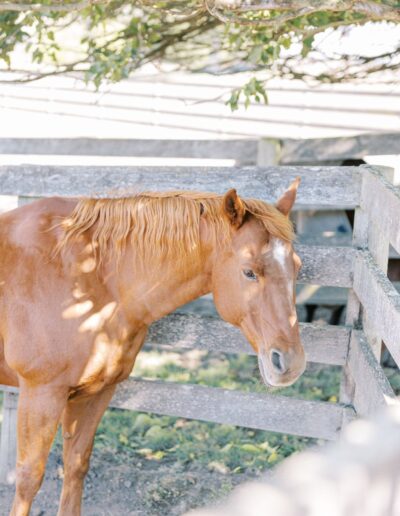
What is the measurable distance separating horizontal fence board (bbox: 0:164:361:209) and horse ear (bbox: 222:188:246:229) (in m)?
0.55

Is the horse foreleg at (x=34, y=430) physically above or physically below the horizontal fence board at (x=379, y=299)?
below

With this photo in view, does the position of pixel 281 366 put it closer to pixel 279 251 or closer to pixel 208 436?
pixel 279 251

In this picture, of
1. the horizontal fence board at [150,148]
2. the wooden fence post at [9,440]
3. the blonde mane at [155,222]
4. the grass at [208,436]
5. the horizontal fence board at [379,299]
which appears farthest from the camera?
the horizontal fence board at [150,148]

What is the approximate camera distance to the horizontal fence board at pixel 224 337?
3312 millimetres

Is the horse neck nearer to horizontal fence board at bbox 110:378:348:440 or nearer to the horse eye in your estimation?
the horse eye

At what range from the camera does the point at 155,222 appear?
2.93m

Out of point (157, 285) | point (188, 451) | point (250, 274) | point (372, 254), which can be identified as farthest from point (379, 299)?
point (188, 451)

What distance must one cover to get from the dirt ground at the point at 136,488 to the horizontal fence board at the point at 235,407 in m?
0.42

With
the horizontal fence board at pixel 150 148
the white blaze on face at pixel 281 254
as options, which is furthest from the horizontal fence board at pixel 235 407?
the horizontal fence board at pixel 150 148

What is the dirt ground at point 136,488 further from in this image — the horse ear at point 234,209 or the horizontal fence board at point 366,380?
the horse ear at point 234,209

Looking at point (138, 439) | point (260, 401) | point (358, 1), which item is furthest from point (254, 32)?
point (138, 439)

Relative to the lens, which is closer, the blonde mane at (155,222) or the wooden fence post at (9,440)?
the blonde mane at (155,222)

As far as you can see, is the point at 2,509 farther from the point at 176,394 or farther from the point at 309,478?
the point at 309,478

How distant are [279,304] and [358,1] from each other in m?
1.23
